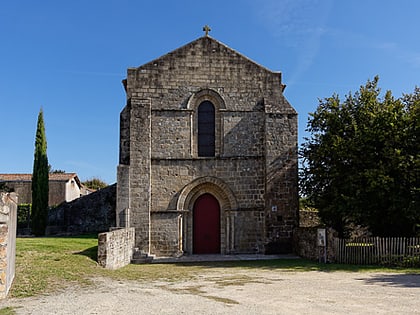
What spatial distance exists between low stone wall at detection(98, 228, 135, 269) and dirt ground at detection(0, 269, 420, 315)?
231 cm

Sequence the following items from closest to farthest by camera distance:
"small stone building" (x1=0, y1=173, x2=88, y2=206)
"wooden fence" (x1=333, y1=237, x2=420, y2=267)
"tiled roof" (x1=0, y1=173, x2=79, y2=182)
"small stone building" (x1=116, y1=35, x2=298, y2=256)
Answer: "wooden fence" (x1=333, y1=237, x2=420, y2=267) < "small stone building" (x1=116, y1=35, x2=298, y2=256) < "small stone building" (x1=0, y1=173, x2=88, y2=206) < "tiled roof" (x1=0, y1=173, x2=79, y2=182)

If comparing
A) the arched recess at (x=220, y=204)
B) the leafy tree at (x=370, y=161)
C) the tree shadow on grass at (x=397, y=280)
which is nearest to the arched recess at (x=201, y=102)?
the arched recess at (x=220, y=204)

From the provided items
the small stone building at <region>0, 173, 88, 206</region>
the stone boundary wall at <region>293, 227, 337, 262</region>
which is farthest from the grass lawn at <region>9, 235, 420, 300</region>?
the small stone building at <region>0, 173, 88, 206</region>

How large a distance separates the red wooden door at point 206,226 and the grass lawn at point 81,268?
2733 mm

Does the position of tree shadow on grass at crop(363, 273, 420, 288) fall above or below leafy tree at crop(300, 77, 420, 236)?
below

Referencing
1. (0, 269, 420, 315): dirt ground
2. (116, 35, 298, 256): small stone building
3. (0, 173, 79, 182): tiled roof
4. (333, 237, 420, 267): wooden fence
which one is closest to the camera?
(0, 269, 420, 315): dirt ground

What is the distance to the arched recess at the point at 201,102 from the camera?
62.9 ft

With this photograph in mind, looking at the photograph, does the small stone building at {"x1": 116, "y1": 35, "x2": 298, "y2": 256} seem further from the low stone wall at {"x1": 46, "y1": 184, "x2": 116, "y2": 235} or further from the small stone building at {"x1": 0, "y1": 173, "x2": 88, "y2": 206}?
the small stone building at {"x1": 0, "y1": 173, "x2": 88, "y2": 206}

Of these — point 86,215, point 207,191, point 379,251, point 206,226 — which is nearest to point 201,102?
point 207,191

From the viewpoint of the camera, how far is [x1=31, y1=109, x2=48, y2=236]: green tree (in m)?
25.0

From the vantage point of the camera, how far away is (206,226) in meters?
19.2

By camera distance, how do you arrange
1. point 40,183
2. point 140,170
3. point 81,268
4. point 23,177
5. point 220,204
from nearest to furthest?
point 81,268
point 140,170
point 220,204
point 40,183
point 23,177

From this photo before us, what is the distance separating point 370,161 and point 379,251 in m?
3.22

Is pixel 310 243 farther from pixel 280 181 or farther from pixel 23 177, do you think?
pixel 23 177
